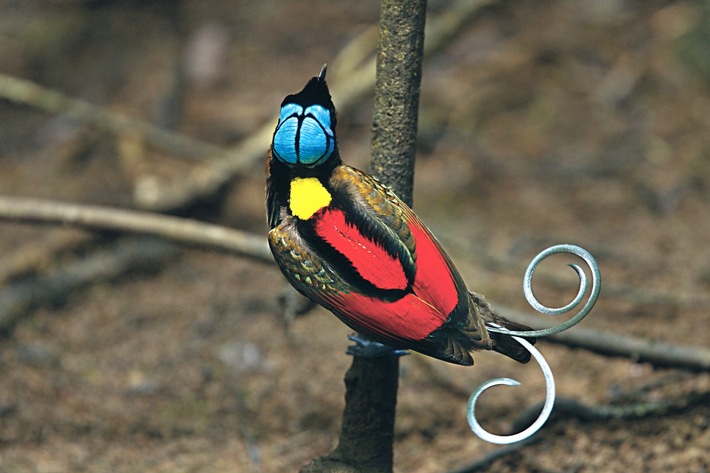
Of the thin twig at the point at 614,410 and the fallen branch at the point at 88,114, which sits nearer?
the thin twig at the point at 614,410

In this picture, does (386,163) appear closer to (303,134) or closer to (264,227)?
(303,134)

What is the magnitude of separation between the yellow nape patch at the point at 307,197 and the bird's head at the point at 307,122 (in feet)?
0.25

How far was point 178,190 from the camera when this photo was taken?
4.50 metres

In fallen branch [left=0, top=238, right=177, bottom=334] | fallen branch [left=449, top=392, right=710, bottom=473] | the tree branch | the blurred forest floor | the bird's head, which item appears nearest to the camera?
the bird's head

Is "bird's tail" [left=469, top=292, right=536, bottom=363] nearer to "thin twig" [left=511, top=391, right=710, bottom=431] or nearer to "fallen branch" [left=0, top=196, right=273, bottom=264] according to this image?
"thin twig" [left=511, top=391, right=710, bottom=431]

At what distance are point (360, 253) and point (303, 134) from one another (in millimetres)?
281

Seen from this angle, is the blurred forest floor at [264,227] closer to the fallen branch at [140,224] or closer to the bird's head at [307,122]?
the fallen branch at [140,224]

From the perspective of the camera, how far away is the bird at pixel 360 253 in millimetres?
1732

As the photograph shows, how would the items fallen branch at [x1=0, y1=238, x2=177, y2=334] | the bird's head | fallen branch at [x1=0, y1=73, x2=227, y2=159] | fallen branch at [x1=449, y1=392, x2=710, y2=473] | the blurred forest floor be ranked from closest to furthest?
the bird's head, fallen branch at [x1=449, y1=392, x2=710, y2=473], the blurred forest floor, fallen branch at [x1=0, y1=238, x2=177, y2=334], fallen branch at [x1=0, y1=73, x2=227, y2=159]

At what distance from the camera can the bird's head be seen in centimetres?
172

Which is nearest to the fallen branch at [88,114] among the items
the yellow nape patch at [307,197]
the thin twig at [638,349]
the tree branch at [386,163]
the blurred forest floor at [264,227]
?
the blurred forest floor at [264,227]

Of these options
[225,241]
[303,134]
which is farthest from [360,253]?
[225,241]

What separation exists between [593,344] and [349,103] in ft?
7.71

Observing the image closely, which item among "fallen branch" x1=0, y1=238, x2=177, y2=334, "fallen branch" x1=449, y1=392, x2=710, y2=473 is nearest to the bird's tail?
"fallen branch" x1=449, y1=392, x2=710, y2=473
